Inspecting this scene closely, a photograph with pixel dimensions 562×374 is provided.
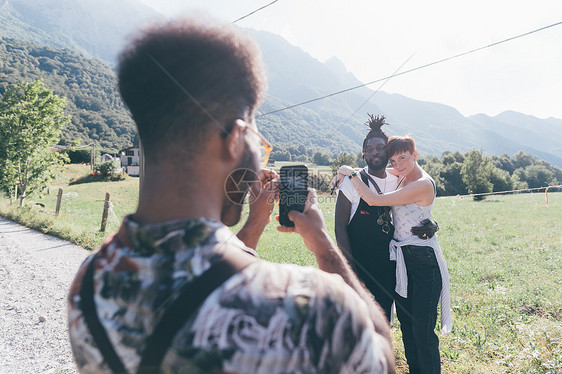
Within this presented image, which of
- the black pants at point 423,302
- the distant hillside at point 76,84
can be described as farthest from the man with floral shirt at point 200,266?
the distant hillside at point 76,84

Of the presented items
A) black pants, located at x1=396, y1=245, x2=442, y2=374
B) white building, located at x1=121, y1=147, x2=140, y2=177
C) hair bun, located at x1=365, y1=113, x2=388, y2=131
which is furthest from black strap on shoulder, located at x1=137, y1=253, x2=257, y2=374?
white building, located at x1=121, y1=147, x2=140, y2=177

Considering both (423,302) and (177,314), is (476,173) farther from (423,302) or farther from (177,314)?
(177,314)

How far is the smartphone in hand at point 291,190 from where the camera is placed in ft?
5.65

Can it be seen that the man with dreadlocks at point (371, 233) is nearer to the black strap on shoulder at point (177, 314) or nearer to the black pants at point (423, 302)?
the black pants at point (423, 302)

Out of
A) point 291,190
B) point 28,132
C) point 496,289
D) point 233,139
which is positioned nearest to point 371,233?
point 291,190

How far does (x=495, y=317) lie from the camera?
553cm

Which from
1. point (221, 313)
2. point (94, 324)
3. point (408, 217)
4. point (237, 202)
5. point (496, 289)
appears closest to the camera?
point (221, 313)

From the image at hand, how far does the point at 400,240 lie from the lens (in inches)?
137

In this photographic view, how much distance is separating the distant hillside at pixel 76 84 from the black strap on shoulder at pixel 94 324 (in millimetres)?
71692

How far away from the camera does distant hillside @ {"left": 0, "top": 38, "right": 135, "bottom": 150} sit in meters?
85.4

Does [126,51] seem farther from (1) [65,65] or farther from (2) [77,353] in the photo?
(1) [65,65]

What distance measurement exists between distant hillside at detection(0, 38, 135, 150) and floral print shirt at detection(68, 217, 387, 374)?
71798 millimetres

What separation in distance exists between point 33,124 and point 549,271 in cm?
2547

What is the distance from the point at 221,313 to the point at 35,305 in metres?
6.80
